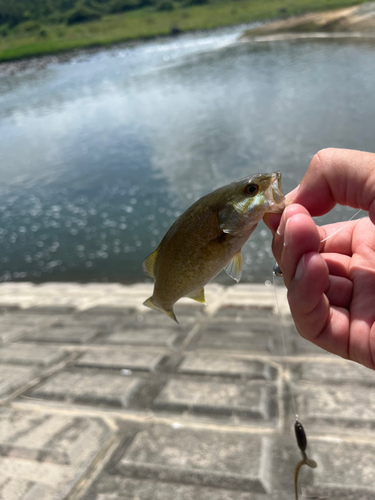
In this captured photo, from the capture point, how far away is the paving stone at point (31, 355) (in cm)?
481

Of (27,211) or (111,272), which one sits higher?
(27,211)

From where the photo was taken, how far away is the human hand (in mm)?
1636

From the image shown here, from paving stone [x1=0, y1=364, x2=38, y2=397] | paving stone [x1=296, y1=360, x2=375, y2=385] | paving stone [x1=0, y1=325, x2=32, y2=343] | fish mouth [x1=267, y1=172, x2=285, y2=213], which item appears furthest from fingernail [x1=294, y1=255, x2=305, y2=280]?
paving stone [x1=0, y1=325, x2=32, y2=343]

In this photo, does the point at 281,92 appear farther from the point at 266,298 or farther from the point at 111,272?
the point at 266,298

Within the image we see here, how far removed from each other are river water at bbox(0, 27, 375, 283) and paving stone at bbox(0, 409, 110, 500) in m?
4.98

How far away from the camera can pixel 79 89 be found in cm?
2812

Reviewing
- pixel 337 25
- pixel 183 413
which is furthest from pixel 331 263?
pixel 337 25

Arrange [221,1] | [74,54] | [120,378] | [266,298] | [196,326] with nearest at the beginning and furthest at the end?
[120,378] → [196,326] → [266,298] → [74,54] → [221,1]

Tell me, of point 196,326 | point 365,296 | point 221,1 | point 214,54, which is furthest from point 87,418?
point 221,1

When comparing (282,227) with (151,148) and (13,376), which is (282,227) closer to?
(13,376)

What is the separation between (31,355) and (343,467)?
3753 mm

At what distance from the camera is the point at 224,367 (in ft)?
13.5

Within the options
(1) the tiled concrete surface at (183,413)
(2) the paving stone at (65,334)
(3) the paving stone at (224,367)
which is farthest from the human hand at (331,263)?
(2) the paving stone at (65,334)

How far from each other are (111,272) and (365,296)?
26.0 feet
